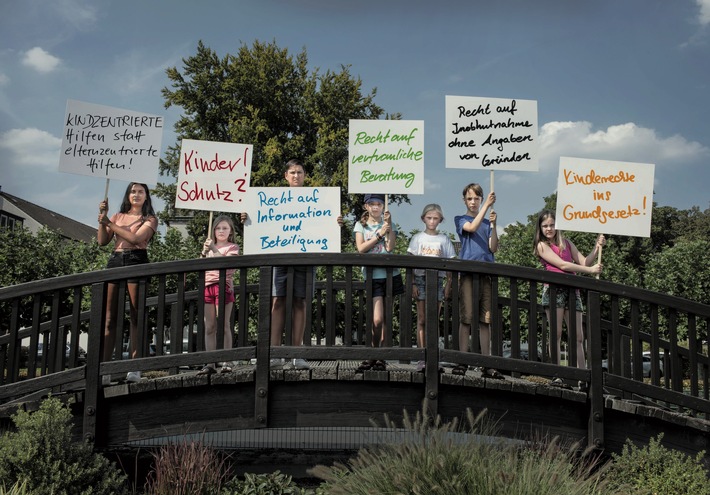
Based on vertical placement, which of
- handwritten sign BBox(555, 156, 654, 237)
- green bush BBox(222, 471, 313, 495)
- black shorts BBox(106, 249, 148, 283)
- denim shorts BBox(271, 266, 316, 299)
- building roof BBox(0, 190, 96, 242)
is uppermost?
building roof BBox(0, 190, 96, 242)

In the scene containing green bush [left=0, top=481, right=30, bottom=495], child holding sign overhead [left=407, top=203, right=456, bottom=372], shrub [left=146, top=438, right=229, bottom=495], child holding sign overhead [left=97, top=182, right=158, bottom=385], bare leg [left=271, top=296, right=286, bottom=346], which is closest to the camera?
green bush [left=0, top=481, right=30, bottom=495]

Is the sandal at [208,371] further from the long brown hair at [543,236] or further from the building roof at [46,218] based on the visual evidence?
the building roof at [46,218]

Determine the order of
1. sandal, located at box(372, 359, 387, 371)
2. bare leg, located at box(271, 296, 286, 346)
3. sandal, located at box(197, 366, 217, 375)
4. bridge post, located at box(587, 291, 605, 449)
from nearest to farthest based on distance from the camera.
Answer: bridge post, located at box(587, 291, 605, 449) < sandal, located at box(197, 366, 217, 375) < sandal, located at box(372, 359, 387, 371) < bare leg, located at box(271, 296, 286, 346)

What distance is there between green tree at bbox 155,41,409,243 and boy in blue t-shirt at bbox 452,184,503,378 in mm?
23405

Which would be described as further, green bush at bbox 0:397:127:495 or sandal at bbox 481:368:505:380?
sandal at bbox 481:368:505:380

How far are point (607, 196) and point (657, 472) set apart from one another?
3.14 m

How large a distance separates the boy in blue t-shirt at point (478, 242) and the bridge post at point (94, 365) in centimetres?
365

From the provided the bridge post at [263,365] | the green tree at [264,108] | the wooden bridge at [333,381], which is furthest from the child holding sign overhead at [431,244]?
the green tree at [264,108]

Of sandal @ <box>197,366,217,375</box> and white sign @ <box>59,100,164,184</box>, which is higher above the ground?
white sign @ <box>59,100,164,184</box>

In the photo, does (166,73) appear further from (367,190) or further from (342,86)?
(367,190)

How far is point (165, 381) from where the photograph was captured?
6160mm

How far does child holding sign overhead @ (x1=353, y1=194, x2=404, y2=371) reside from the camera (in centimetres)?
697

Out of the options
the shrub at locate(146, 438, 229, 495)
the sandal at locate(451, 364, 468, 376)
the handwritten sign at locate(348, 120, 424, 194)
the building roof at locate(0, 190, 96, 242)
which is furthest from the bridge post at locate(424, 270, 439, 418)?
the building roof at locate(0, 190, 96, 242)

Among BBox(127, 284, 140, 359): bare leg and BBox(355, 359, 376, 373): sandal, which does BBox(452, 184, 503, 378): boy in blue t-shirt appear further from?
BBox(127, 284, 140, 359): bare leg
